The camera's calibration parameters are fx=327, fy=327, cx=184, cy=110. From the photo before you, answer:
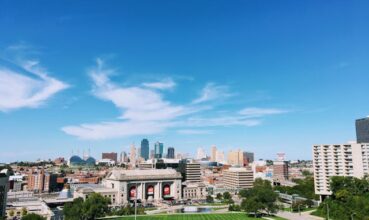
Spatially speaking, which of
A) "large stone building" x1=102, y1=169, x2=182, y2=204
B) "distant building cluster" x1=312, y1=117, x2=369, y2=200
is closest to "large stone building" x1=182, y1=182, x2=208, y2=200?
"large stone building" x1=102, y1=169, x2=182, y2=204

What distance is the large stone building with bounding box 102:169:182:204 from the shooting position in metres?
129

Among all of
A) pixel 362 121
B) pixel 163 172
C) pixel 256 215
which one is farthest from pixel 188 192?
pixel 362 121

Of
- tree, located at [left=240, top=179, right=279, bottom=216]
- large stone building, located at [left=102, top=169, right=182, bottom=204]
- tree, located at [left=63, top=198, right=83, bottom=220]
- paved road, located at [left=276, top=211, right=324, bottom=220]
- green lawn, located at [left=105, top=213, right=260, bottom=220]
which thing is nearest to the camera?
tree, located at [left=63, top=198, right=83, bottom=220]

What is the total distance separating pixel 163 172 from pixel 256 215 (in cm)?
6064

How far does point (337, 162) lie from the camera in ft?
339

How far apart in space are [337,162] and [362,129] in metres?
109

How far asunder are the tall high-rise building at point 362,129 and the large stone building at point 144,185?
116599 mm

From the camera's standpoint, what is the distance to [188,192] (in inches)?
5699

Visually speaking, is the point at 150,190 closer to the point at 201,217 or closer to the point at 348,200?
the point at 201,217

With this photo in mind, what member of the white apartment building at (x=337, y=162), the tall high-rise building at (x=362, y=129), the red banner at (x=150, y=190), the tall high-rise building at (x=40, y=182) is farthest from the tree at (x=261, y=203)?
the tall high-rise building at (x=362, y=129)

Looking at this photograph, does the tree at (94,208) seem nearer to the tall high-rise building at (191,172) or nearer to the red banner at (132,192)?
the red banner at (132,192)

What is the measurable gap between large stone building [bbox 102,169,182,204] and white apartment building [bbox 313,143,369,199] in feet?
194

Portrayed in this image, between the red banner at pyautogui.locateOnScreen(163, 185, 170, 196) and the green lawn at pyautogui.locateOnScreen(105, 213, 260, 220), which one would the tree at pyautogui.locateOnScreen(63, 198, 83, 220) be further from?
the red banner at pyautogui.locateOnScreen(163, 185, 170, 196)

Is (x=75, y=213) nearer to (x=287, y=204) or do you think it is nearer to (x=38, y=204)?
(x=38, y=204)
